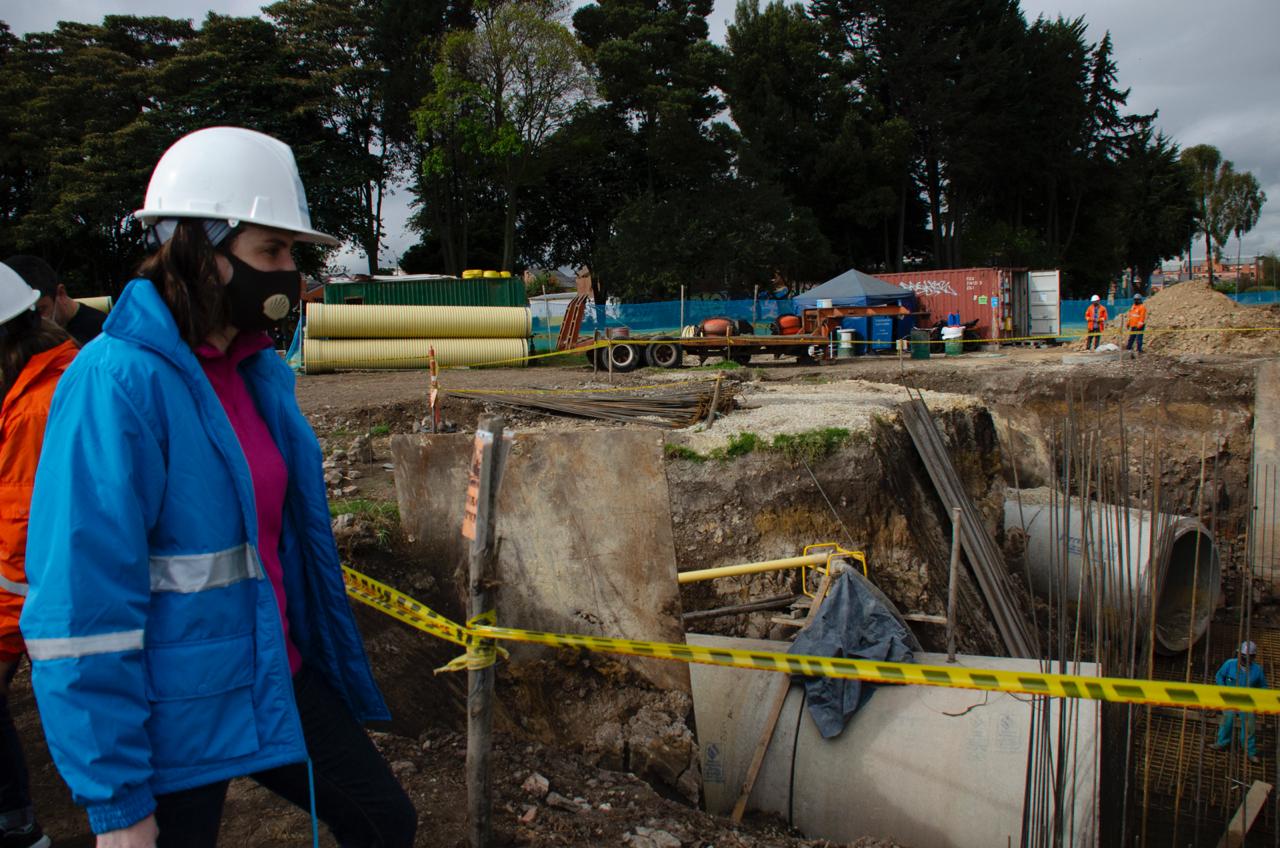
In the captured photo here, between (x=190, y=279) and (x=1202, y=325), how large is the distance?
2097 centimetres

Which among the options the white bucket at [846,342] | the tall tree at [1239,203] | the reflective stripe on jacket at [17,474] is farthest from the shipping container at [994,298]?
the tall tree at [1239,203]

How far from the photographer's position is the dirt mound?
1574cm

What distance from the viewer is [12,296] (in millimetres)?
Answer: 2502

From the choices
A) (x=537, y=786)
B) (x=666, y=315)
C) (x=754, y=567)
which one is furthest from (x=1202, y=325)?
(x=537, y=786)

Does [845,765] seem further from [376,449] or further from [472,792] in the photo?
[376,449]

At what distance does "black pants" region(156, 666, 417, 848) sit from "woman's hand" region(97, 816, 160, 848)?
0.39 meters

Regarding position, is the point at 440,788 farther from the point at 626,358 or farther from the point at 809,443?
the point at 626,358

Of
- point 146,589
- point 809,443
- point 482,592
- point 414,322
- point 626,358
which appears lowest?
point 482,592

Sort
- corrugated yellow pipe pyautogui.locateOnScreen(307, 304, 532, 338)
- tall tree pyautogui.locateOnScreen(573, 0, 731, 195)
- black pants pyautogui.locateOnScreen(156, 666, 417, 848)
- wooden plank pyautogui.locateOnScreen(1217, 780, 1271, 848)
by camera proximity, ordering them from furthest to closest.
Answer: tall tree pyautogui.locateOnScreen(573, 0, 731, 195)
corrugated yellow pipe pyautogui.locateOnScreen(307, 304, 532, 338)
wooden plank pyautogui.locateOnScreen(1217, 780, 1271, 848)
black pants pyautogui.locateOnScreen(156, 666, 417, 848)

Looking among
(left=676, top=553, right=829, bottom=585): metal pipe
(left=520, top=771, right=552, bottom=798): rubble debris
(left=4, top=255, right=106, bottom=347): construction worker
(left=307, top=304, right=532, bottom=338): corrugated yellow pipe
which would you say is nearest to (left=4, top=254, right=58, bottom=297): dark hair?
(left=4, top=255, right=106, bottom=347): construction worker

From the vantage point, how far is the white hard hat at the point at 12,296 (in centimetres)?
246

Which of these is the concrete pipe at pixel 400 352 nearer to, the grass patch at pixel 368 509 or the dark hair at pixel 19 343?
the grass patch at pixel 368 509

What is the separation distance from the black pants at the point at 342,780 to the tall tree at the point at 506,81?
1085 inches

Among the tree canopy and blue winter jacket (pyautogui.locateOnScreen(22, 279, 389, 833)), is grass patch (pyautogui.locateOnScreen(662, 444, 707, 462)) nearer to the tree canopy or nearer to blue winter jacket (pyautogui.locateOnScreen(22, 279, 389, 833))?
blue winter jacket (pyautogui.locateOnScreen(22, 279, 389, 833))
